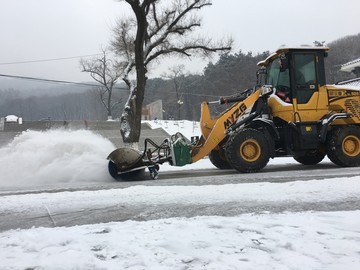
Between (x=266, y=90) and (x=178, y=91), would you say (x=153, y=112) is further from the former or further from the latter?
(x=266, y=90)

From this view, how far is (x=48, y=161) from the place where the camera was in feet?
35.9

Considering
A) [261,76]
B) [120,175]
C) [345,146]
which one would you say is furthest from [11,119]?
[345,146]

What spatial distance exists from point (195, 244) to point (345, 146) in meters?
8.32

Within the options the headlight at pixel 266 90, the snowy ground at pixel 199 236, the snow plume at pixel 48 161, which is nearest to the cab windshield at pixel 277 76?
the headlight at pixel 266 90

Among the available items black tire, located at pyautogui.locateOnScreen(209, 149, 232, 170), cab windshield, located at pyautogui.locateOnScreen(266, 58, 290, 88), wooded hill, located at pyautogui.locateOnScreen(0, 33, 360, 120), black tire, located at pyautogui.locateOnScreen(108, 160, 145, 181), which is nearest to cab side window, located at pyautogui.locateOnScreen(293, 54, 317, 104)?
cab windshield, located at pyautogui.locateOnScreen(266, 58, 290, 88)

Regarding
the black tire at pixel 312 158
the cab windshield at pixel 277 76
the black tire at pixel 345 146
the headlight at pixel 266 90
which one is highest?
the cab windshield at pixel 277 76

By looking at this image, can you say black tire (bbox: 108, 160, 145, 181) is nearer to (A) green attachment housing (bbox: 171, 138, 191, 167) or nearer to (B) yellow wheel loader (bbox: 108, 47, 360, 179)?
(B) yellow wheel loader (bbox: 108, 47, 360, 179)

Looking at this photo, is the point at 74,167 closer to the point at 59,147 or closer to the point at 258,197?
the point at 59,147

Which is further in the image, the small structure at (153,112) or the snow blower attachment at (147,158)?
the small structure at (153,112)

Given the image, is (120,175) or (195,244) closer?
(195,244)

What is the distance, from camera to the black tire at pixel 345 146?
36.2 ft

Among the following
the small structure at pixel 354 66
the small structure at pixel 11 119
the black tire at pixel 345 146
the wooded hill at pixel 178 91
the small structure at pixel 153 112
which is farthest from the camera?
the small structure at pixel 153 112

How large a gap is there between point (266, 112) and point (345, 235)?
6.83 meters

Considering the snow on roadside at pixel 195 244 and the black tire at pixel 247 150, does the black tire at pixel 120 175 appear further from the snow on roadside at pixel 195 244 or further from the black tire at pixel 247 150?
the snow on roadside at pixel 195 244
